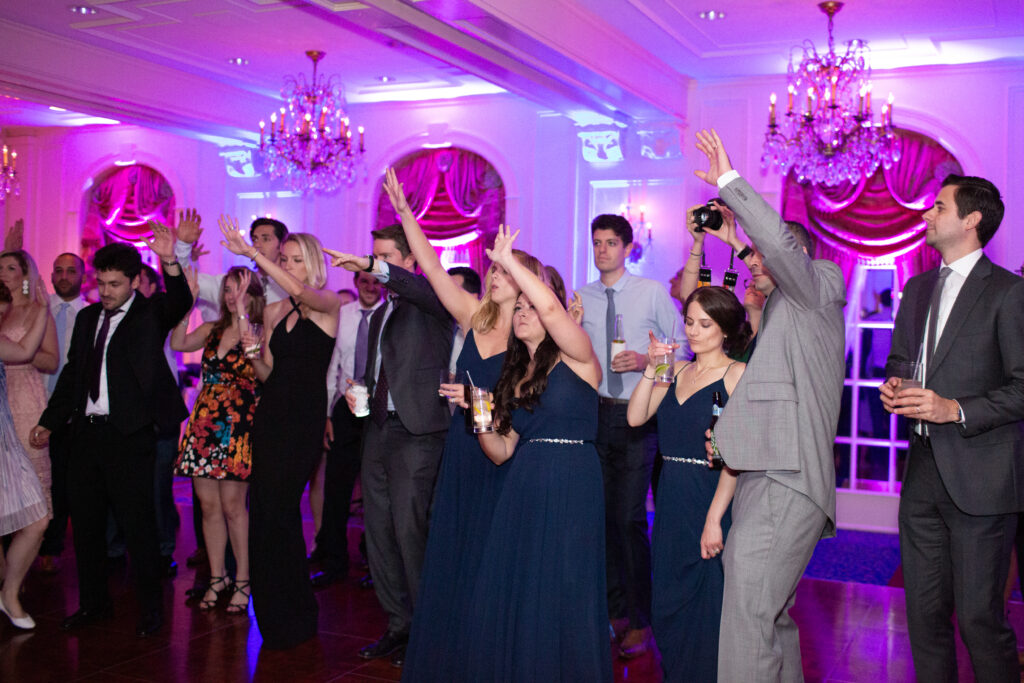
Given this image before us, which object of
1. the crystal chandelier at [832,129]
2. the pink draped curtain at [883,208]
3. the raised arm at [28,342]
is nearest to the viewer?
the raised arm at [28,342]

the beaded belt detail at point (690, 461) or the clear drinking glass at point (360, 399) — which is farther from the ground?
the clear drinking glass at point (360, 399)

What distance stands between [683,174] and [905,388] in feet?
18.9

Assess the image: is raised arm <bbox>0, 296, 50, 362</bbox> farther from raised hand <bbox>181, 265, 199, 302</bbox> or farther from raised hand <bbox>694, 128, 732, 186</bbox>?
raised hand <bbox>694, 128, 732, 186</bbox>

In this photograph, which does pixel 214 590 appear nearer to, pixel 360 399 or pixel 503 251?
pixel 360 399

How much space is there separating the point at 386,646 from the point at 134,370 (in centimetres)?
173

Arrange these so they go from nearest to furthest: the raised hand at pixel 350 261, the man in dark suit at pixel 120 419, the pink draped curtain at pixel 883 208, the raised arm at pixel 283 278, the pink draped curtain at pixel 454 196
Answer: the raised hand at pixel 350 261 < the raised arm at pixel 283 278 < the man in dark suit at pixel 120 419 < the pink draped curtain at pixel 883 208 < the pink draped curtain at pixel 454 196

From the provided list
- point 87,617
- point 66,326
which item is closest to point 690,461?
point 87,617

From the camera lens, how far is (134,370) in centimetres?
454

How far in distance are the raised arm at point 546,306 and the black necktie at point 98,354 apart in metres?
2.32

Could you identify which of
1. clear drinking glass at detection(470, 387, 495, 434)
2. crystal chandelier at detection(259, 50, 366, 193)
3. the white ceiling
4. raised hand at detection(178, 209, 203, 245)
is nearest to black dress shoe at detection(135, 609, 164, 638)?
raised hand at detection(178, 209, 203, 245)

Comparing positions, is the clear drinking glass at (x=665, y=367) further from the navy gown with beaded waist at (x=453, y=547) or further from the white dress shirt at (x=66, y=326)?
the white dress shirt at (x=66, y=326)

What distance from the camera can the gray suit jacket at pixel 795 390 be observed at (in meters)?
2.82

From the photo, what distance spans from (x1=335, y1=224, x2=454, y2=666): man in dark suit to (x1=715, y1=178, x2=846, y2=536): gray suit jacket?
4.98 ft

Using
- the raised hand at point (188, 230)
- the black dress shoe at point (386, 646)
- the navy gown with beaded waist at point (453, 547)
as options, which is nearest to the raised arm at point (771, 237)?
the navy gown with beaded waist at point (453, 547)
